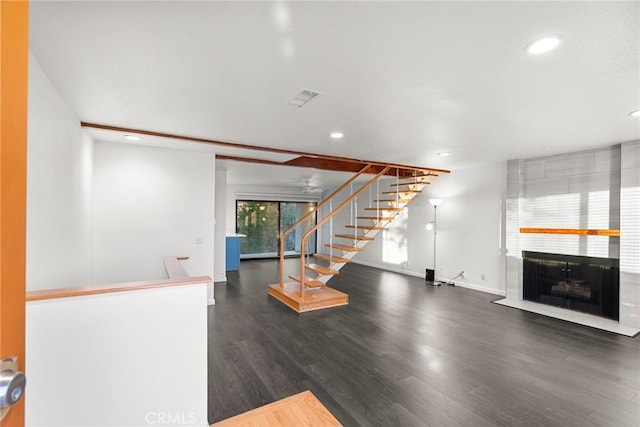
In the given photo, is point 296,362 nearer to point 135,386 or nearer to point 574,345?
point 135,386

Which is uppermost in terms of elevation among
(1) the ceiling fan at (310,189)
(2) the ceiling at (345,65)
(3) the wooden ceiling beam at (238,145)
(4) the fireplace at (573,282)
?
(2) the ceiling at (345,65)

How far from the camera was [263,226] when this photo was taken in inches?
396

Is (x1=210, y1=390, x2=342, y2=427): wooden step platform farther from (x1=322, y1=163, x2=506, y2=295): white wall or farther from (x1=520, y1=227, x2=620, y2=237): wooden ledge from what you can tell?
(x1=322, y1=163, x2=506, y2=295): white wall

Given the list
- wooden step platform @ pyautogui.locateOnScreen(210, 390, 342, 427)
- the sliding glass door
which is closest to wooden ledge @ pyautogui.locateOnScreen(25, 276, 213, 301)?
wooden step platform @ pyautogui.locateOnScreen(210, 390, 342, 427)

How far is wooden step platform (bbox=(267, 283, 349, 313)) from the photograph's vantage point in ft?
14.3

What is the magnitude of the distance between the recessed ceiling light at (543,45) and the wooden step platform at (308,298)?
3.84 m

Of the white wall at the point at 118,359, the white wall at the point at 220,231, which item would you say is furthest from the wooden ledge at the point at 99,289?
the white wall at the point at 220,231

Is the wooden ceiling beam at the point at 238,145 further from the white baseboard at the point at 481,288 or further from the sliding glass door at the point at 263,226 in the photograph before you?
the sliding glass door at the point at 263,226

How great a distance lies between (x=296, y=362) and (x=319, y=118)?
247cm

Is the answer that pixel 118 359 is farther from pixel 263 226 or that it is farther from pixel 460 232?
pixel 263 226

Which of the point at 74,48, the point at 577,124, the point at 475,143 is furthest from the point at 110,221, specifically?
the point at 577,124

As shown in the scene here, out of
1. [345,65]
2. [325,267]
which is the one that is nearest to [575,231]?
[325,267]

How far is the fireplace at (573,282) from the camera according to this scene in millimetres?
4020

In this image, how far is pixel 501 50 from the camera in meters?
1.67
